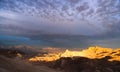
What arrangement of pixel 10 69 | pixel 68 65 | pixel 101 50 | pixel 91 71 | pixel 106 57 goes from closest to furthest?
1. pixel 10 69
2. pixel 91 71
3. pixel 68 65
4. pixel 106 57
5. pixel 101 50

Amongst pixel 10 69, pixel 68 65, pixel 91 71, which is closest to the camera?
pixel 10 69

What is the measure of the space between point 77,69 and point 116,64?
20106 millimetres

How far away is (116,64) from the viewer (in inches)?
3762

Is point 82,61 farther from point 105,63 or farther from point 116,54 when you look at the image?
point 116,54

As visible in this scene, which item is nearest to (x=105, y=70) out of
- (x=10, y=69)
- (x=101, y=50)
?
(x=101, y=50)

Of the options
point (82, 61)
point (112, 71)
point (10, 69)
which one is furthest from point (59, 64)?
point (10, 69)

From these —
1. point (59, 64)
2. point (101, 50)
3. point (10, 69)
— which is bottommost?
point (10, 69)

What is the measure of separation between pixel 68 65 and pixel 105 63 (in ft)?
60.6

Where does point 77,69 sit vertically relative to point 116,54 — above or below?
below

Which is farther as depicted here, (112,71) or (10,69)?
(112,71)

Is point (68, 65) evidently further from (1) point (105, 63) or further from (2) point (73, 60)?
(1) point (105, 63)

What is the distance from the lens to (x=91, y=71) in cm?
8600

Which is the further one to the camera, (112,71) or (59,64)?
(59,64)

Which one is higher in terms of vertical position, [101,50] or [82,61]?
[101,50]
